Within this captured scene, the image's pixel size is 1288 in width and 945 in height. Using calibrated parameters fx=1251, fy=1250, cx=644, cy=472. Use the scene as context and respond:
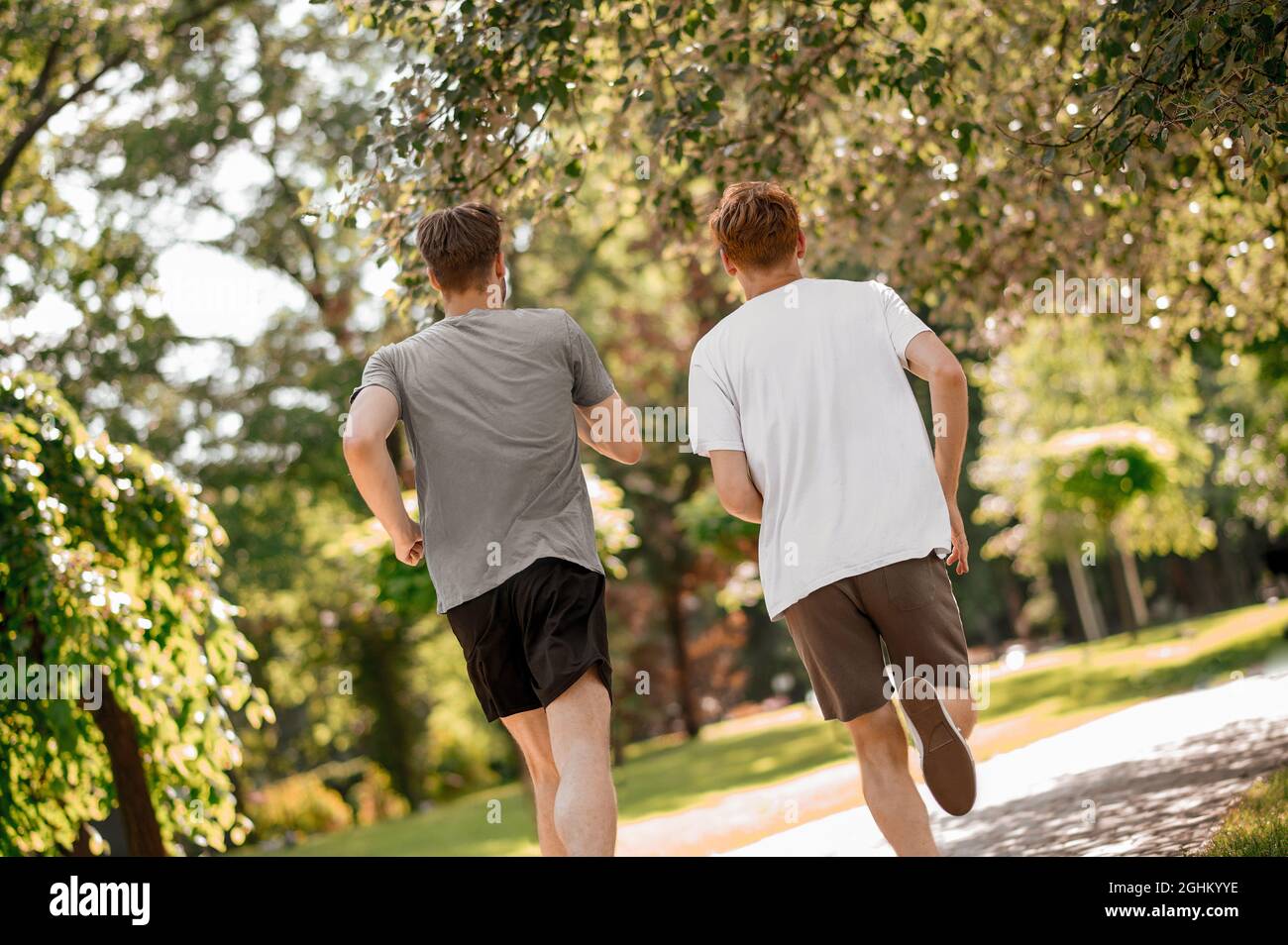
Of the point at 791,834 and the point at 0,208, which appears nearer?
the point at 791,834

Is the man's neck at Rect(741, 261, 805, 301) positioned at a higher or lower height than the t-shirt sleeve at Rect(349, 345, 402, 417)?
higher

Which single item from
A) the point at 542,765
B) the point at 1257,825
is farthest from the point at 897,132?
the point at 542,765

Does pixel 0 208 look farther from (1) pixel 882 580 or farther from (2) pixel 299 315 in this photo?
(1) pixel 882 580

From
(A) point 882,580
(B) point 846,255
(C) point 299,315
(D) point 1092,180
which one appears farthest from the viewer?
(C) point 299,315

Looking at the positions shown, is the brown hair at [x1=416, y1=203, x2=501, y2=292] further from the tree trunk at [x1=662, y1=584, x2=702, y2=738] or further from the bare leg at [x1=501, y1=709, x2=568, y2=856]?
the tree trunk at [x1=662, y1=584, x2=702, y2=738]

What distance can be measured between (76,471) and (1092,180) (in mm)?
5593

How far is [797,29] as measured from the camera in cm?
617

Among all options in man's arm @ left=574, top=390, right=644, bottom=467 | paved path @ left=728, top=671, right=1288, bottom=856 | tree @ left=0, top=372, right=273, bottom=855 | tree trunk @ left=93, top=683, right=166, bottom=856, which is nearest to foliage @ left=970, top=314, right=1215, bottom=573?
paved path @ left=728, top=671, right=1288, bottom=856

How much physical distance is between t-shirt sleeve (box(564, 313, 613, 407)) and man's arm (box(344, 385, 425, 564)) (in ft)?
1.82

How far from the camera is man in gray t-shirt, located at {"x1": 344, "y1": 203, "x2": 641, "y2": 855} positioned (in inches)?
139

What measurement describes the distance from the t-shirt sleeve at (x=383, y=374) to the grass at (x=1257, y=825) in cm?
304

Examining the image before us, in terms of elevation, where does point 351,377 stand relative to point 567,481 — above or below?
above

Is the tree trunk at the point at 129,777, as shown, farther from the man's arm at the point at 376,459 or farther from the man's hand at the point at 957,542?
the man's hand at the point at 957,542
